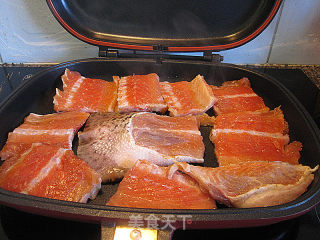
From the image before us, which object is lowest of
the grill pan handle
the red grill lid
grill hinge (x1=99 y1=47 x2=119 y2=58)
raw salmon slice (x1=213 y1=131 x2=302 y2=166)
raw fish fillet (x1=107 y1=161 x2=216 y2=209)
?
raw fish fillet (x1=107 y1=161 x2=216 y2=209)

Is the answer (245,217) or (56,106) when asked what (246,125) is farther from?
(56,106)

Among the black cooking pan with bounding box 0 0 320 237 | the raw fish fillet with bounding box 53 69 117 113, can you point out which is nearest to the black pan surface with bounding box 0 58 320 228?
the black cooking pan with bounding box 0 0 320 237

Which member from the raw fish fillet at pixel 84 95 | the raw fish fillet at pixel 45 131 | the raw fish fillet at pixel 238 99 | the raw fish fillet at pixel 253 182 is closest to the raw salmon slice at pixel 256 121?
the raw fish fillet at pixel 238 99

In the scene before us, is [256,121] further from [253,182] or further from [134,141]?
[134,141]

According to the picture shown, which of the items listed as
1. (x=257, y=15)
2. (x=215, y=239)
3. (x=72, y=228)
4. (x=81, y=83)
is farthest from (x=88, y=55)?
Answer: (x=215, y=239)

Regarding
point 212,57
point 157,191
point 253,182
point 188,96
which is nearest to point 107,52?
point 188,96

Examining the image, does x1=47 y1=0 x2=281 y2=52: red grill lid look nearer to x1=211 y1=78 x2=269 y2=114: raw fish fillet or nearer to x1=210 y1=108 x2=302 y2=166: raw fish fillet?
x1=211 y1=78 x2=269 y2=114: raw fish fillet
